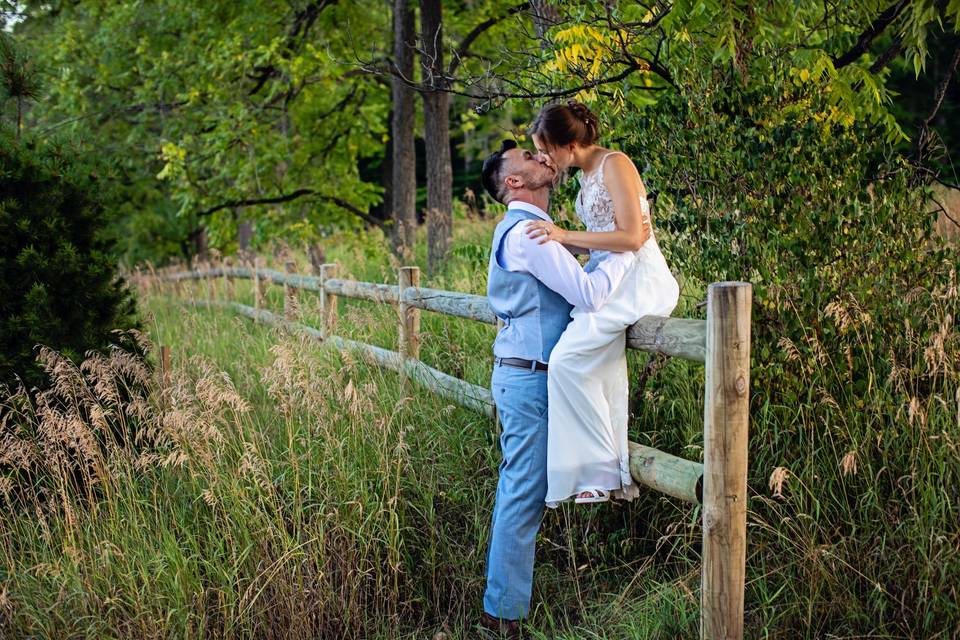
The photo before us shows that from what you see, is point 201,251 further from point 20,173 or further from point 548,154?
point 548,154

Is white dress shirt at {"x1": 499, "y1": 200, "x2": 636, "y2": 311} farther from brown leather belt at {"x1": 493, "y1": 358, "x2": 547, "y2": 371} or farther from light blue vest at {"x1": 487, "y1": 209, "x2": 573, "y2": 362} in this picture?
brown leather belt at {"x1": 493, "y1": 358, "x2": 547, "y2": 371}

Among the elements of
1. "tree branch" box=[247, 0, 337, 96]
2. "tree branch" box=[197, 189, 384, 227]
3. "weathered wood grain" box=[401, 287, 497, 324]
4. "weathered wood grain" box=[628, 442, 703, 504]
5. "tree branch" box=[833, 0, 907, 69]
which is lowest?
"weathered wood grain" box=[628, 442, 703, 504]

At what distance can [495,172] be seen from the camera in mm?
3686

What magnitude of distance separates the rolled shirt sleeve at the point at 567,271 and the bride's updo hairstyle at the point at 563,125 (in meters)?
0.39

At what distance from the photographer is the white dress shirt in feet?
11.2

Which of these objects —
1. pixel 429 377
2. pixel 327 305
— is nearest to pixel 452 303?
pixel 429 377

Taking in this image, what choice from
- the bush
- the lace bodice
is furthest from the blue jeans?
the bush

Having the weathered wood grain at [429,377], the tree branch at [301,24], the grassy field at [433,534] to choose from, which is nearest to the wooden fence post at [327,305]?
the weathered wood grain at [429,377]

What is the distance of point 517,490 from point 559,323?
0.73 m

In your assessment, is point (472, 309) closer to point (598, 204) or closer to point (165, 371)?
point (598, 204)

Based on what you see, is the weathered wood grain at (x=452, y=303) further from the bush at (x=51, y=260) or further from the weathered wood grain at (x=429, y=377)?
the bush at (x=51, y=260)

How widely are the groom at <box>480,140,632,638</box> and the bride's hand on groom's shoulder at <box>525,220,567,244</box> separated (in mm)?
38

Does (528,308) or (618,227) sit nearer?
(618,227)

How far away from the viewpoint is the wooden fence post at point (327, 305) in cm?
716
